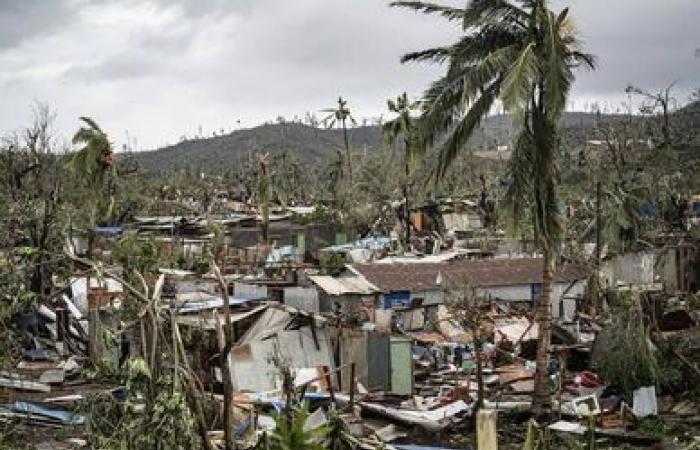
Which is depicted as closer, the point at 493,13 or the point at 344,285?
the point at 493,13

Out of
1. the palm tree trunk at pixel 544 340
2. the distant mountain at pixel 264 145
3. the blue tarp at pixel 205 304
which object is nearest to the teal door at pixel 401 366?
the palm tree trunk at pixel 544 340

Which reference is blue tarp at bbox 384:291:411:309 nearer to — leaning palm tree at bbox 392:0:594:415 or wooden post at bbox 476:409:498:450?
leaning palm tree at bbox 392:0:594:415

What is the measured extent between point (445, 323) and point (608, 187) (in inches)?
382

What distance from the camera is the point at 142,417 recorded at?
32.6ft

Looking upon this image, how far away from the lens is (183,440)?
9.48m

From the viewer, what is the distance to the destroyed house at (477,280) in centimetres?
2594

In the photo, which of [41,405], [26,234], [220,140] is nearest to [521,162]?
[41,405]

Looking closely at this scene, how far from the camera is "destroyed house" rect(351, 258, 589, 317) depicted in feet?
85.1

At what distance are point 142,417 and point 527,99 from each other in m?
7.66

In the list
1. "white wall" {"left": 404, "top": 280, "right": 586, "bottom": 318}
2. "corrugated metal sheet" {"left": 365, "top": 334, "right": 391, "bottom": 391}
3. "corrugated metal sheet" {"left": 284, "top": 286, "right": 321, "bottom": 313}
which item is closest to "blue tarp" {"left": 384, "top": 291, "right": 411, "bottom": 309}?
"white wall" {"left": 404, "top": 280, "right": 586, "bottom": 318}

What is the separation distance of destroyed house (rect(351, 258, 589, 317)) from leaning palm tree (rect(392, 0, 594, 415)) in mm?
10233

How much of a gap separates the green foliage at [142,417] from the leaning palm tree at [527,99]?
7.14 metres

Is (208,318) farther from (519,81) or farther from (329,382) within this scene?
(519,81)

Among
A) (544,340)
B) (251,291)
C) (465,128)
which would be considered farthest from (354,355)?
(251,291)
